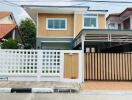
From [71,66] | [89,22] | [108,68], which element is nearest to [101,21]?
[89,22]

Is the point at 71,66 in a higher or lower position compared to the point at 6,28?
lower

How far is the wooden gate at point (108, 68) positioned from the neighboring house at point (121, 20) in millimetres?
12026

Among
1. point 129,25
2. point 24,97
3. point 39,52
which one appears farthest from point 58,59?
point 129,25

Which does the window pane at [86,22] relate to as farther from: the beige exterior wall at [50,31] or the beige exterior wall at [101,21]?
the beige exterior wall at [50,31]

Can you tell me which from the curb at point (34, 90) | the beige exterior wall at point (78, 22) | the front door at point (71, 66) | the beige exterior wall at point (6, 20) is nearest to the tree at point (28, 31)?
the beige exterior wall at point (6, 20)

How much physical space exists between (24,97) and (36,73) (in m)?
4.78

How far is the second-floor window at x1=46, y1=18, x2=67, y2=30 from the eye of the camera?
84.8 ft

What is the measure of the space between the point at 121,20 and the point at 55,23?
9.76 metres

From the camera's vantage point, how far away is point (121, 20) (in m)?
32.7

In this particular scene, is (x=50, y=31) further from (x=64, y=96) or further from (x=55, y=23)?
(x=64, y=96)

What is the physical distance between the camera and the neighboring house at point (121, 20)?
94.2 ft

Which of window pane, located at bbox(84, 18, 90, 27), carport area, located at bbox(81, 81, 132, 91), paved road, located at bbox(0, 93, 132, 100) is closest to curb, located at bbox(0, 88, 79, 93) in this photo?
paved road, located at bbox(0, 93, 132, 100)

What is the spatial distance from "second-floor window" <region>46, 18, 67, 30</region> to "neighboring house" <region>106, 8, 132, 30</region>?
6.48 m

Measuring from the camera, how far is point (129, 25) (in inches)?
1146
